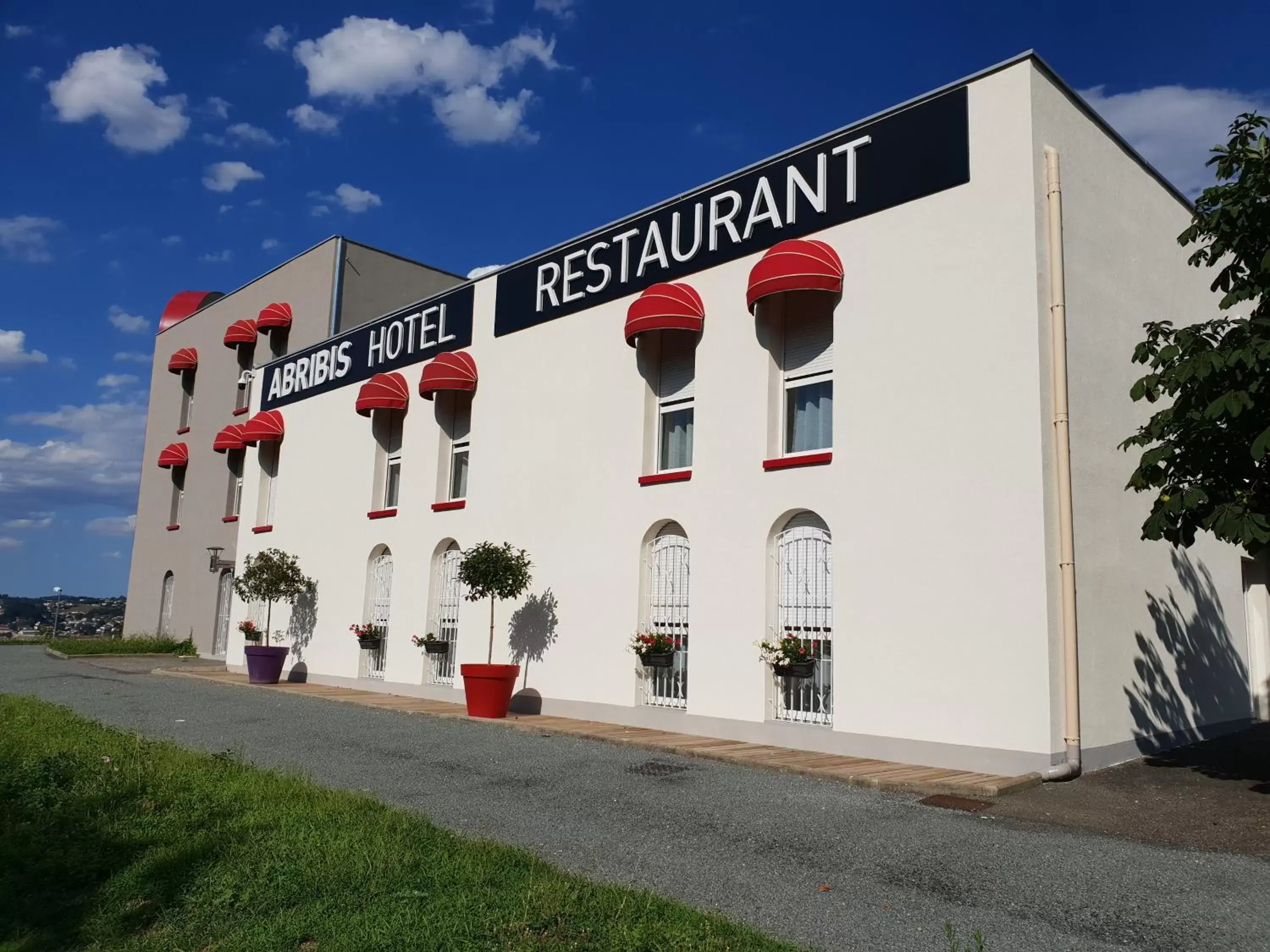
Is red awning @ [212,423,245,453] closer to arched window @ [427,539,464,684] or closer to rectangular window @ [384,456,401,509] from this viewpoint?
rectangular window @ [384,456,401,509]

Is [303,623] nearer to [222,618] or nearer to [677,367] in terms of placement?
[222,618]

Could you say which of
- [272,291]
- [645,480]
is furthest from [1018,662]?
[272,291]

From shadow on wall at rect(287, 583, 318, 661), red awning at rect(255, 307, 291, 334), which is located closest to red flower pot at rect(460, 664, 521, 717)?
shadow on wall at rect(287, 583, 318, 661)

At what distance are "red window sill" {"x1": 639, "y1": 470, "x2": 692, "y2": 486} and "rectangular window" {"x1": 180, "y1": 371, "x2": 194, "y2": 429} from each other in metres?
22.0

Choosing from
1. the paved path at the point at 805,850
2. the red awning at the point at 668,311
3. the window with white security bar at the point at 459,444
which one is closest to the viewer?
the paved path at the point at 805,850

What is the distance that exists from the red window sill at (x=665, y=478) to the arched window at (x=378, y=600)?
6.83 m

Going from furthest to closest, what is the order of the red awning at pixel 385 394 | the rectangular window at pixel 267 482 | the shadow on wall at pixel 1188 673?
the rectangular window at pixel 267 482 < the red awning at pixel 385 394 < the shadow on wall at pixel 1188 673

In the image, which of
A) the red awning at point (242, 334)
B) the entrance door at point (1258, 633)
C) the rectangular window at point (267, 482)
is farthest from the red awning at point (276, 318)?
the entrance door at point (1258, 633)

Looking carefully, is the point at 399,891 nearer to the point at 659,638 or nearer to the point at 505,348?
the point at 659,638

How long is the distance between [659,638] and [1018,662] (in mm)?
4664

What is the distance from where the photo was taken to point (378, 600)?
18250 mm

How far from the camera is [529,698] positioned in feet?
47.2

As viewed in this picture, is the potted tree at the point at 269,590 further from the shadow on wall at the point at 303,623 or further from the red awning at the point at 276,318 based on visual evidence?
the red awning at the point at 276,318

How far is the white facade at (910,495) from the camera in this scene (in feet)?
31.1
